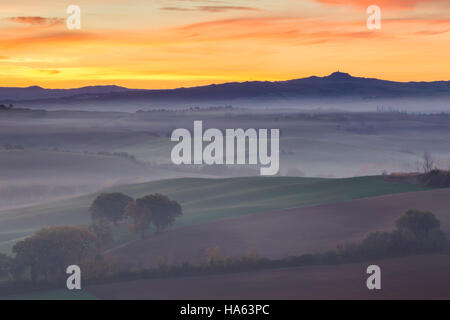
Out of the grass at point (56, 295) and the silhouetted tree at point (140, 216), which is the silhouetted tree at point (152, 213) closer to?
the silhouetted tree at point (140, 216)

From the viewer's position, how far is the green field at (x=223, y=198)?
74.4m

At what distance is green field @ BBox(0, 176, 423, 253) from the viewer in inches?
2931

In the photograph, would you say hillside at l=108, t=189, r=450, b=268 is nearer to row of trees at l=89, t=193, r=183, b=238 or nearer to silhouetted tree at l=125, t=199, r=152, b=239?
silhouetted tree at l=125, t=199, r=152, b=239

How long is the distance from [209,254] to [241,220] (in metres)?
14.0

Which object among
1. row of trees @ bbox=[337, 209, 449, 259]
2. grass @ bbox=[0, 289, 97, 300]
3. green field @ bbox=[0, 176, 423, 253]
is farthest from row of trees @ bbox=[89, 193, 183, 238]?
row of trees @ bbox=[337, 209, 449, 259]

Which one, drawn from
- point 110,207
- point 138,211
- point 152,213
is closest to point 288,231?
point 152,213

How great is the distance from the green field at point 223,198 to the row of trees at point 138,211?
150cm

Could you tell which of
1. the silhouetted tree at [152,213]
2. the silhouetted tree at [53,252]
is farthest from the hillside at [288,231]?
the silhouetted tree at [53,252]

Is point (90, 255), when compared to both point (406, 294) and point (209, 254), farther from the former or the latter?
point (406, 294)

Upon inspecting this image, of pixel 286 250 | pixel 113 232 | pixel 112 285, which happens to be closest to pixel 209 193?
pixel 113 232

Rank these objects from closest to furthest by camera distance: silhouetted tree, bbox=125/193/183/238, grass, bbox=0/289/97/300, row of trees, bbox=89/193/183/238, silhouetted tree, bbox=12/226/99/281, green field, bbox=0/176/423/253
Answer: grass, bbox=0/289/97/300
silhouetted tree, bbox=12/226/99/281
silhouetted tree, bbox=125/193/183/238
row of trees, bbox=89/193/183/238
green field, bbox=0/176/423/253

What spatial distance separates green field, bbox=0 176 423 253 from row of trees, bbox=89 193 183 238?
1495mm

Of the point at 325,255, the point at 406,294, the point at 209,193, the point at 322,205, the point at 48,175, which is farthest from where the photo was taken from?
the point at 48,175

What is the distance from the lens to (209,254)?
170 ft
